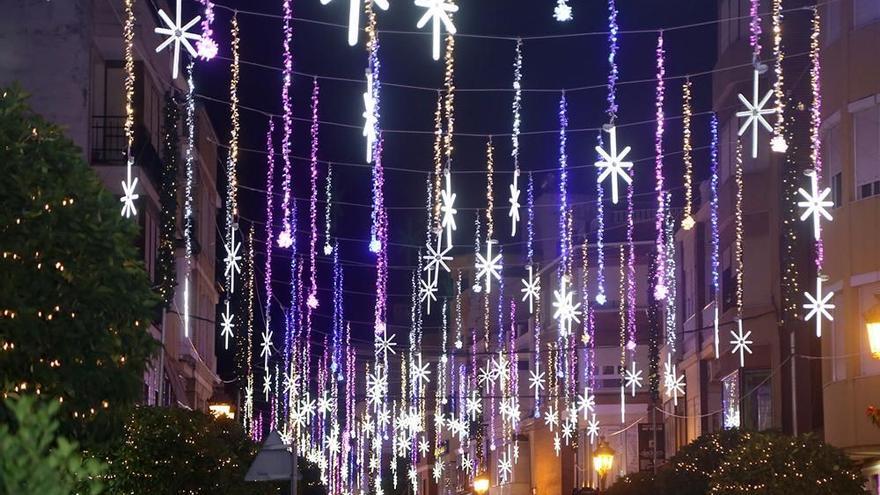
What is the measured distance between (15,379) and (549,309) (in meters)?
73.6

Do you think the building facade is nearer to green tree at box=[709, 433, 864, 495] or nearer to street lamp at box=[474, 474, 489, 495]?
green tree at box=[709, 433, 864, 495]

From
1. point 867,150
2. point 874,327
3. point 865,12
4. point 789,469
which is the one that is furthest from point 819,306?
point 874,327

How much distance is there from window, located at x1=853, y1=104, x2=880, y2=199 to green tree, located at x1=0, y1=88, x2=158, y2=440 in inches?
737

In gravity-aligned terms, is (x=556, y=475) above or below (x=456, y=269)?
Answer: below

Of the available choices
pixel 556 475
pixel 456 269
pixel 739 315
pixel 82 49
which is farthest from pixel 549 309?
pixel 82 49

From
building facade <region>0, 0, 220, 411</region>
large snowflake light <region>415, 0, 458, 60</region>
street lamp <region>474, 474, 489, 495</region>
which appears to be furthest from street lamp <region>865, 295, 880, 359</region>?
street lamp <region>474, 474, 489, 495</region>

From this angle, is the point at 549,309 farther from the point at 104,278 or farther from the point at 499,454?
the point at 104,278

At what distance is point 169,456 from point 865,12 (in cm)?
1429

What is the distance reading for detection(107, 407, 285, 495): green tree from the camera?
24188mm

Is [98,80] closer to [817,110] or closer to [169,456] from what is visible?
[169,456]

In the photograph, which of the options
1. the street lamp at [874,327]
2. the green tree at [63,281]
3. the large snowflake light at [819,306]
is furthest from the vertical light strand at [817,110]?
the green tree at [63,281]

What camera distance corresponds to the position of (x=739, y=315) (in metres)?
40.6

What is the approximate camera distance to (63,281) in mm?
12211

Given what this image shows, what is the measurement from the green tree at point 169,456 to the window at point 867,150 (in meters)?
12.0
